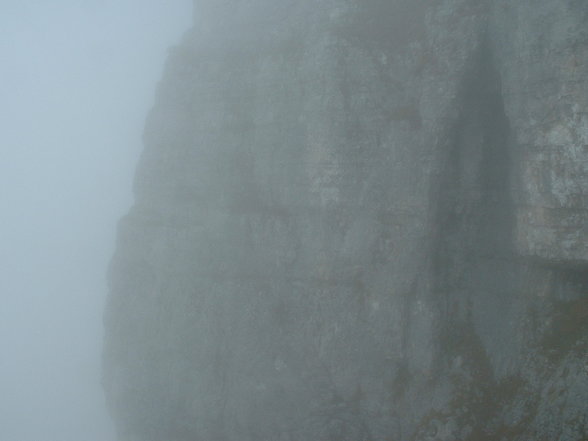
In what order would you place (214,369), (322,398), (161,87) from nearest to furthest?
(322,398), (214,369), (161,87)

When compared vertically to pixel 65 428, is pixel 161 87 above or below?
above

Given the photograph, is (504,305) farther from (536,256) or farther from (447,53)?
(447,53)

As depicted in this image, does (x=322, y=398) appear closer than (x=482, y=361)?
No

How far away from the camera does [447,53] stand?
999 inches

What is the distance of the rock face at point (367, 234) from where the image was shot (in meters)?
22.2

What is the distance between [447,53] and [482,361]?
1526 cm

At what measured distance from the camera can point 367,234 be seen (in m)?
26.9

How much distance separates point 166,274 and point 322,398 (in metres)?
12.8

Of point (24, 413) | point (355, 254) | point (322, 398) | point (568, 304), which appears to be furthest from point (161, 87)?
point (24, 413)

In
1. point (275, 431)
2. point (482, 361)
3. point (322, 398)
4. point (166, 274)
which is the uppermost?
point (166, 274)

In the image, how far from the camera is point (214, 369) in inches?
1180

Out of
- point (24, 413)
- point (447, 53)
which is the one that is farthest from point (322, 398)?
point (24, 413)

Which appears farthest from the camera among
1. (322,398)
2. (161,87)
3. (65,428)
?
(65,428)

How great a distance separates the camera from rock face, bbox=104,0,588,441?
2225 centimetres
